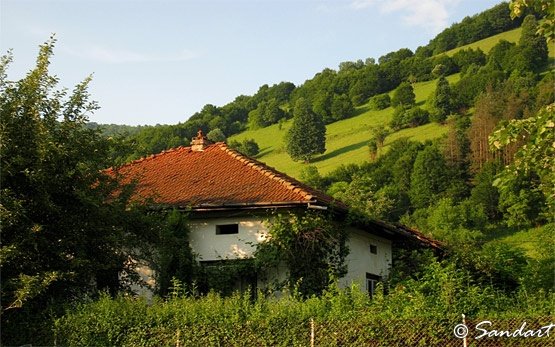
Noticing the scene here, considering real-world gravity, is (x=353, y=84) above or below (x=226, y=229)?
above

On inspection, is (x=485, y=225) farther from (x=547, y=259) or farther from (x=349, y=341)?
(x=349, y=341)

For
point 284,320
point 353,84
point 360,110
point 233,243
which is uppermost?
point 353,84

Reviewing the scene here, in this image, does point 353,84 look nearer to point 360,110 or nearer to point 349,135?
point 360,110

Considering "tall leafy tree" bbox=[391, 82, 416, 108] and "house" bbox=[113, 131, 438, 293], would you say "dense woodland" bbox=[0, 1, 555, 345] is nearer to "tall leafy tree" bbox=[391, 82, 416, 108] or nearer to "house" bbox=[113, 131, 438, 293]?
"house" bbox=[113, 131, 438, 293]

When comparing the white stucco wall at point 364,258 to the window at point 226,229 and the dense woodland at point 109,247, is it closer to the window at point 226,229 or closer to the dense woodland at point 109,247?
the dense woodland at point 109,247

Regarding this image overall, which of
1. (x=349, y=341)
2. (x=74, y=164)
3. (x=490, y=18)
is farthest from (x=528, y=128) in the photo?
(x=490, y=18)

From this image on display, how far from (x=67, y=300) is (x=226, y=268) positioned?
4.94 m

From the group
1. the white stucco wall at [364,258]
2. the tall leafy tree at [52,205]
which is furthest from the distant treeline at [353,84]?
the tall leafy tree at [52,205]

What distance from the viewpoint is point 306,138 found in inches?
4023

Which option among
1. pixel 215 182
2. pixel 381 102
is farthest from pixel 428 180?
pixel 215 182

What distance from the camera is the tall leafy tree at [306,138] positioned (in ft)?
335

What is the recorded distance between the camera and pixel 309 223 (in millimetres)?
21281

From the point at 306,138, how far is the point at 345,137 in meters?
9.53

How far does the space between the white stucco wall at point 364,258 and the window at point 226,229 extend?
3279mm
